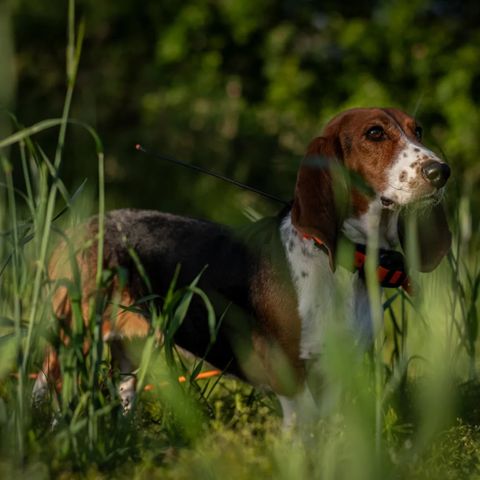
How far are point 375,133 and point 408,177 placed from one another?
240 mm

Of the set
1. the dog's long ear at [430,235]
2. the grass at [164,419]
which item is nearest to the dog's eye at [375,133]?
the dog's long ear at [430,235]

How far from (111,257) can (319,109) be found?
18.1 feet

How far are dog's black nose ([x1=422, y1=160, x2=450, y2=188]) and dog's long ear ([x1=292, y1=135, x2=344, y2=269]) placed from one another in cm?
31

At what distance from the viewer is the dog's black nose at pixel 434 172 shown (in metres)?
3.17

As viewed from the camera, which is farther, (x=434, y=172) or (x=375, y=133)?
(x=375, y=133)

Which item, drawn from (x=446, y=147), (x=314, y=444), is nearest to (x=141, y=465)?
(x=314, y=444)

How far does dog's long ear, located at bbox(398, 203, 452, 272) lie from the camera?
3469 millimetres

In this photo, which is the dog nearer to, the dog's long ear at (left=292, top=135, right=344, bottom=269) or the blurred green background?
the dog's long ear at (left=292, top=135, right=344, bottom=269)

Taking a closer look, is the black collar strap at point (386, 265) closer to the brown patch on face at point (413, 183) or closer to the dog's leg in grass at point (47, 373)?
the brown patch on face at point (413, 183)

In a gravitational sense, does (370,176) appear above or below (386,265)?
above

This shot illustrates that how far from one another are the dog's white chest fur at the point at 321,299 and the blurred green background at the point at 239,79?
4.88m

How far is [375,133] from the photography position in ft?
11.0

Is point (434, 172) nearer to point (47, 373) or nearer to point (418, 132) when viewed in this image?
point (418, 132)

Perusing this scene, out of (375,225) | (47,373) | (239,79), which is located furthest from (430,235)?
(239,79)
